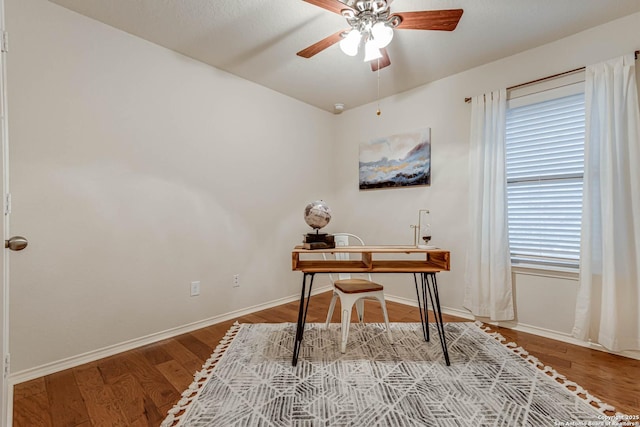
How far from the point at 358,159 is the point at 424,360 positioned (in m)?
2.54

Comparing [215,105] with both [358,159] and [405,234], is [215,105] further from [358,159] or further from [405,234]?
[405,234]

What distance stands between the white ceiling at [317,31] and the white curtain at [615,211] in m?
0.56

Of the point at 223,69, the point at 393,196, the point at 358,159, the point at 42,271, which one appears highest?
the point at 223,69

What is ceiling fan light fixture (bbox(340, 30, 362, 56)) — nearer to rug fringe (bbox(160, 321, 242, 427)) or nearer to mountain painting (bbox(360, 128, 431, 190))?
mountain painting (bbox(360, 128, 431, 190))

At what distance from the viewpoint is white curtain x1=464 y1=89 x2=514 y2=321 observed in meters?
2.58

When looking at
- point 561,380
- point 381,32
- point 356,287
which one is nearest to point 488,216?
point 561,380

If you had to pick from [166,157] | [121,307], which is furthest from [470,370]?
[166,157]

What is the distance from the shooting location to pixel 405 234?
3.37 metres

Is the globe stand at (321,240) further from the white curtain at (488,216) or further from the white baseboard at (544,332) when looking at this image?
the white baseboard at (544,332)

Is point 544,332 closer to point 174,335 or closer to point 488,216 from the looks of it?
point 488,216

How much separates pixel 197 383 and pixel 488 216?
266 centimetres

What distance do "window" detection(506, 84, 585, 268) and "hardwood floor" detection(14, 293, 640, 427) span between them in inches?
28.6

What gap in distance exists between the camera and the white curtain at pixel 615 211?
201 cm

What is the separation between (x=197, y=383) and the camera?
5.70 feet
